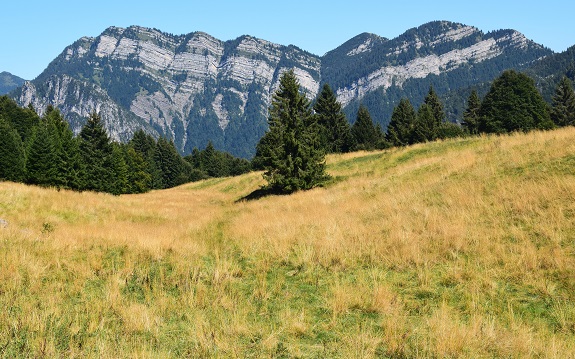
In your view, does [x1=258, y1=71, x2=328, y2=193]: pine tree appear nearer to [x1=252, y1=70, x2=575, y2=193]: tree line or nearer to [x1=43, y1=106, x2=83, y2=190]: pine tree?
[x1=252, y1=70, x2=575, y2=193]: tree line

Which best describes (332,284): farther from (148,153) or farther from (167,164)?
(167,164)

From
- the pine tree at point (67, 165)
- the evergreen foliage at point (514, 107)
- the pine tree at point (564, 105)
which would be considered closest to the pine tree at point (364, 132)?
the evergreen foliage at point (514, 107)

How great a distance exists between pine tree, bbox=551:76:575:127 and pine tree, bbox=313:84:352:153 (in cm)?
5650

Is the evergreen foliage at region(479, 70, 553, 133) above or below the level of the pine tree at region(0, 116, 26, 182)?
above

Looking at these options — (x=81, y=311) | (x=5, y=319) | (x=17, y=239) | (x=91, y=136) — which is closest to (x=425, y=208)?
(x=81, y=311)

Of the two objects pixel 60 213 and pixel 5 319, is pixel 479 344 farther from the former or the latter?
pixel 60 213

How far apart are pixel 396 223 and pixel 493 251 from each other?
311 cm

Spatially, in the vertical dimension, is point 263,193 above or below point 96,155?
below

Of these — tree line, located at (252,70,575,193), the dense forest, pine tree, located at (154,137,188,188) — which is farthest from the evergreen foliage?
pine tree, located at (154,137,188,188)

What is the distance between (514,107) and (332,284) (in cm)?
5681

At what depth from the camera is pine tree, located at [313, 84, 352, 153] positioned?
6412cm

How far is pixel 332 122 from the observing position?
215 ft

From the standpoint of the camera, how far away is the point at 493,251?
7.99 meters

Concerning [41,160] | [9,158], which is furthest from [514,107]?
[9,158]
